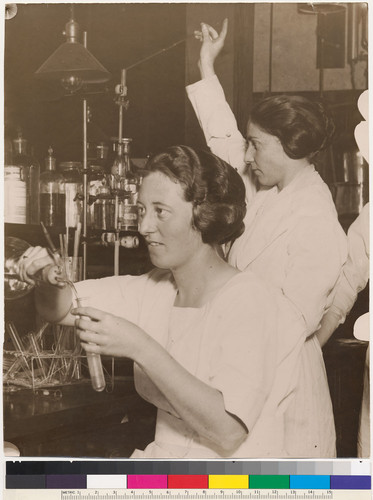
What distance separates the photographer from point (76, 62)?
155cm

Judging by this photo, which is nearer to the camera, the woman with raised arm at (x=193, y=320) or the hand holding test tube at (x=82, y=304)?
the woman with raised arm at (x=193, y=320)

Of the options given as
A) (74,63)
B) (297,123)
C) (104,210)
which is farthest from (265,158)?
(74,63)

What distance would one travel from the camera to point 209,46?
154cm

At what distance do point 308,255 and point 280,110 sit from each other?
1.07ft

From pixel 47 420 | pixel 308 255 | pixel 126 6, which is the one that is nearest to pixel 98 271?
pixel 47 420

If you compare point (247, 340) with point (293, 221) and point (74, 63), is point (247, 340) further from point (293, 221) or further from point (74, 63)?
point (74, 63)

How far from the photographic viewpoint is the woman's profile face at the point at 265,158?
4.95ft

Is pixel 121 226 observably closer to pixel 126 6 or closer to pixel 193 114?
pixel 193 114

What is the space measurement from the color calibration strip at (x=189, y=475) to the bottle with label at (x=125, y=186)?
53 centimetres

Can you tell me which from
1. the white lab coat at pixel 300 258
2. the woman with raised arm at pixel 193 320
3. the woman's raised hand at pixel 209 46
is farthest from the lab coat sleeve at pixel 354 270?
the woman's raised hand at pixel 209 46

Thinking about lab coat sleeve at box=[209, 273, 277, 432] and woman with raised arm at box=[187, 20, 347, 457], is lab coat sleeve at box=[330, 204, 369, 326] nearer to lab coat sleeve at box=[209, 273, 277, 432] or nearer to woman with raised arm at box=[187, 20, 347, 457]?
woman with raised arm at box=[187, 20, 347, 457]

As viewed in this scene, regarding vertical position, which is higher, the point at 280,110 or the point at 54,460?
the point at 280,110

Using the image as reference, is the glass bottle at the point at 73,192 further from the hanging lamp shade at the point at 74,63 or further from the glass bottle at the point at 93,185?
the hanging lamp shade at the point at 74,63

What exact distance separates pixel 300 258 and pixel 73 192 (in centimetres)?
53
